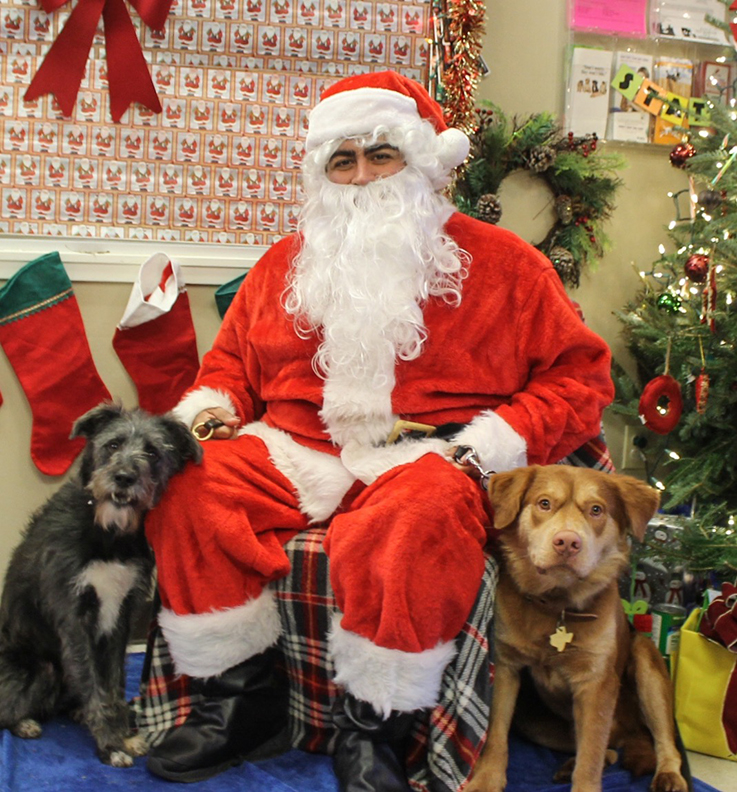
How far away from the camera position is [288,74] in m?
3.10

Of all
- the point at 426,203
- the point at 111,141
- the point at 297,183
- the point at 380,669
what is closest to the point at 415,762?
the point at 380,669

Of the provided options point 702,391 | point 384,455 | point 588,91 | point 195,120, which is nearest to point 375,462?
point 384,455

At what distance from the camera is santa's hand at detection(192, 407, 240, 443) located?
2.40 meters

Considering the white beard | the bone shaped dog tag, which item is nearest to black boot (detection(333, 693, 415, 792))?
the bone shaped dog tag

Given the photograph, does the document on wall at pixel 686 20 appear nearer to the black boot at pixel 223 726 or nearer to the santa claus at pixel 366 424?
the santa claus at pixel 366 424

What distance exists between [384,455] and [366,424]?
0.39ft

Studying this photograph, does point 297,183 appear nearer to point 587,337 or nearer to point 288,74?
point 288,74

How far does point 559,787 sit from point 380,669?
22.4 inches

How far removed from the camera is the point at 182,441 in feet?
6.91

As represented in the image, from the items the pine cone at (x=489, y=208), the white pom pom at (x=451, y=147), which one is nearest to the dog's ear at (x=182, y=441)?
the white pom pom at (x=451, y=147)

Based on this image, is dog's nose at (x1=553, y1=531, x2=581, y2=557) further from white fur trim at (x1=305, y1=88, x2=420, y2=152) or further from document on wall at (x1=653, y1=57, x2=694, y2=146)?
document on wall at (x1=653, y1=57, x2=694, y2=146)

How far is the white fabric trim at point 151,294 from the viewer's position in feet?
9.50

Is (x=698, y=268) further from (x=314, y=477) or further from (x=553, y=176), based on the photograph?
(x=314, y=477)

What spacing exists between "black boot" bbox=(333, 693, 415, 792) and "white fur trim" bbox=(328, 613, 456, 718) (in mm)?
39
